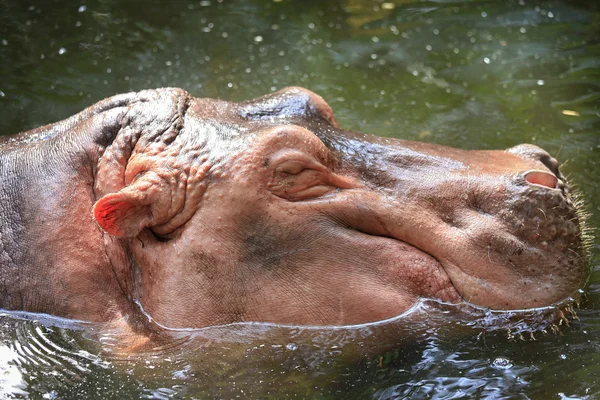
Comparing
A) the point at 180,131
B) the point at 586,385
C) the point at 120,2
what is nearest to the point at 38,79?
the point at 120,2

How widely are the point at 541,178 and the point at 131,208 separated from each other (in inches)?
88.4

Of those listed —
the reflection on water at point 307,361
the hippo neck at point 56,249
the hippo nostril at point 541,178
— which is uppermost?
the hippo nostril at point 541,178

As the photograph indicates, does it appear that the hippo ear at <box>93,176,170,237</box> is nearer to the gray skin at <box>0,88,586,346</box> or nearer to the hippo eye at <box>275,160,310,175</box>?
the gray skin at <box>0,88,586,346</box>

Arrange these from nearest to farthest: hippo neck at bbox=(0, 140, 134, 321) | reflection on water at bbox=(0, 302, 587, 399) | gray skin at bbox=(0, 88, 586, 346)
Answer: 1. reflection on water at bbox=(0, 302, 587, 399)
2. gray skin at bbox=(0, 88, 586, 346)
3. hippo neck at bbox=(0, 140, 134, 321)

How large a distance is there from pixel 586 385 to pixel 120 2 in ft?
25.0

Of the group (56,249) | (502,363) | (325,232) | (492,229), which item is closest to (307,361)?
(325,232)

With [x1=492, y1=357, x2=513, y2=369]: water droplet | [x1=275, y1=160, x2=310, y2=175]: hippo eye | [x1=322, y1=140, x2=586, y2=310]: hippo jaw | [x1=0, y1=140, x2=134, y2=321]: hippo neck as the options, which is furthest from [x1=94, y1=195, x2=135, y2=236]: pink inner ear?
[x1=492, y1=357, x2=513, y2=369]: water droplet

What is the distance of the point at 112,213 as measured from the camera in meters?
4.39

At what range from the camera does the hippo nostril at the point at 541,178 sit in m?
4.47

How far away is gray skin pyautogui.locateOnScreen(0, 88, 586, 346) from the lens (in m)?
4.36

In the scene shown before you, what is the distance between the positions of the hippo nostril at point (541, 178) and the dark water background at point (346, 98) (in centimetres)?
74

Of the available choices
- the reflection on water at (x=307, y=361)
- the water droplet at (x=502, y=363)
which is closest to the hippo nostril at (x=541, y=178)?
the reflection on water at (x=307, y=361)

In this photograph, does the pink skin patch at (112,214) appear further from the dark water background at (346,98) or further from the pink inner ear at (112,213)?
the dark water background at (346,98)

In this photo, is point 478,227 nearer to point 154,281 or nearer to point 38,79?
point 154,281
